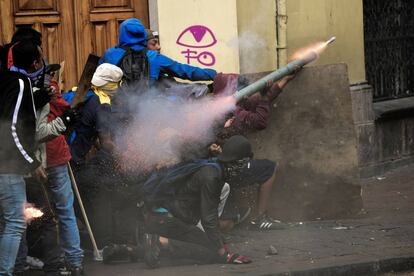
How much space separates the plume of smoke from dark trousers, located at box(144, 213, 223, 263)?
25.7 inches

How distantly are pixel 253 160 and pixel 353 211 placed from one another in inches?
44.6

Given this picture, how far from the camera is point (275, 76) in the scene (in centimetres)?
936

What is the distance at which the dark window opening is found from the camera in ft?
42.5

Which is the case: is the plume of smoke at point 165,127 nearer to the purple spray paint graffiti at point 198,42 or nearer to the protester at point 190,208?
the protester at point 190,208

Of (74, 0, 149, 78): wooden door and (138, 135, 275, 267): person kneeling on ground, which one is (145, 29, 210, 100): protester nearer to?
(138, 135, 275, 267): person kneeling on ground

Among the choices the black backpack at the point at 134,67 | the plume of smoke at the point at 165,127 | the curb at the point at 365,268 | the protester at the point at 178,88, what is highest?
the black backpack at the point at 134,67

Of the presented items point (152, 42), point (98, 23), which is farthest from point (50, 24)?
point (152, 42)

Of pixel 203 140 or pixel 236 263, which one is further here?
pixel 203 140

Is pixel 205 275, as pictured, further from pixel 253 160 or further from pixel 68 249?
pixel 253 160

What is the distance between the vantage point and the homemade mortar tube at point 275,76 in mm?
9147

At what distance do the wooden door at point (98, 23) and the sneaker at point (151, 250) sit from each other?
8.27 ft

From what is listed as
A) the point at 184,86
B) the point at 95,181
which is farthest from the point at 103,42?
the point at 95,181

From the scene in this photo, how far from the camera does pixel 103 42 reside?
10312 mm

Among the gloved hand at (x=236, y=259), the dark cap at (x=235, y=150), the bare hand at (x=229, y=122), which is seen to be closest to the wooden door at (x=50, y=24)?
the bare hand at (x=229, y=122)
